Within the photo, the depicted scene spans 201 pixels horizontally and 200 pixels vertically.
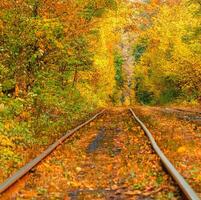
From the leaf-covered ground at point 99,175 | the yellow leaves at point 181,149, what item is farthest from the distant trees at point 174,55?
the leaf-covered ground at point 99,175

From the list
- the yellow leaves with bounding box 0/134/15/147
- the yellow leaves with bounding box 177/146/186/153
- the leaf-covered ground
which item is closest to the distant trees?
the yellow leaves with bounding box 177/146/186/153

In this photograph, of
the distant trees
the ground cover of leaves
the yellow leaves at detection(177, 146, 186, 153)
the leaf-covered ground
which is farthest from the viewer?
the distant trees

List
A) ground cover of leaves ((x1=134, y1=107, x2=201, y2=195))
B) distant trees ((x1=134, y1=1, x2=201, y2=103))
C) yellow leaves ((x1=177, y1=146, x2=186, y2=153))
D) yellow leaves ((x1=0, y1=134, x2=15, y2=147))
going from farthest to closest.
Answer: distant trees ((x1=134, y1=1, x2=201, y2=103)), yellow leaves ((x1=177, y1=146, x2=186, y2=153)), yellow leaves ((x1=0, y1=134, x2=15, y2=147)), ground cover of leaves ((x1=134, y1=107, x2=201, y2=195))

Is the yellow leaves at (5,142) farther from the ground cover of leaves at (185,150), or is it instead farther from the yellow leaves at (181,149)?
the yellow leaves at (181,149)

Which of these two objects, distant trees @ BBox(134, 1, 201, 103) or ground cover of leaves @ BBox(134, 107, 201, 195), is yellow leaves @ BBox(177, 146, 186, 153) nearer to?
ground cover of leaves @ BBox(134, 107, 201, 195)

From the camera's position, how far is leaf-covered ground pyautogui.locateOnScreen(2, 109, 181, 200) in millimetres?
7617

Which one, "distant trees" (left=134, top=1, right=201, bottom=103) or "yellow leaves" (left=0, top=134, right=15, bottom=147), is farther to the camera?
"distant trees" (left=134, top=1, right=201, bottom=103)

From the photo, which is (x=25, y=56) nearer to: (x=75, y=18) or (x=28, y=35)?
(x=28, y=35)

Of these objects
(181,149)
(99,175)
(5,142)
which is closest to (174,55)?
(181,149)

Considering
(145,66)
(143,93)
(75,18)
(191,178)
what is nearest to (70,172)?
(191,178)

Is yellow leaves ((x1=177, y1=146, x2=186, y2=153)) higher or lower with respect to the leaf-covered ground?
lower

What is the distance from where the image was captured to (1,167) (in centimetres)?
982

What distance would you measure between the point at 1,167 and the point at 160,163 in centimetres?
346

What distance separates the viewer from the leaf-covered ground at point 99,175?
7.62 m
